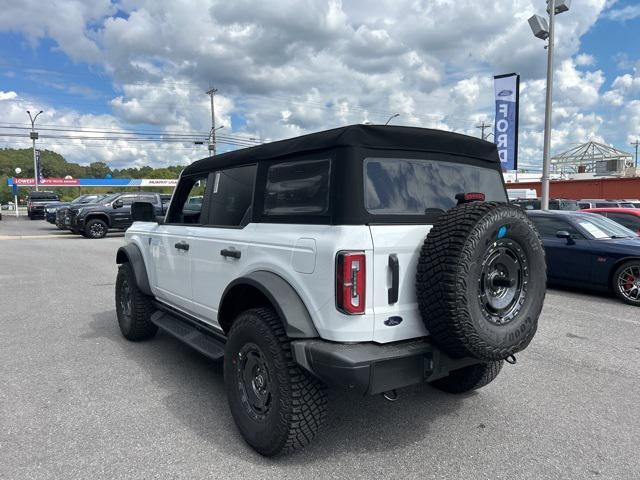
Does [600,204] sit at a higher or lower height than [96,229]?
higher

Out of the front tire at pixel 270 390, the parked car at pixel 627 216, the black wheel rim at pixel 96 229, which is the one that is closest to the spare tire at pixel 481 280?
the front tire at pixel 270 390

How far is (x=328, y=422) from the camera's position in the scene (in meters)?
3.23

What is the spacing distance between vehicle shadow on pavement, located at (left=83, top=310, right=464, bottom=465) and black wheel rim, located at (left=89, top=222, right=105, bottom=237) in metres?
15.7

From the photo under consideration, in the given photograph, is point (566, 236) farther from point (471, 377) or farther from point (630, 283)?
point (471, 377)

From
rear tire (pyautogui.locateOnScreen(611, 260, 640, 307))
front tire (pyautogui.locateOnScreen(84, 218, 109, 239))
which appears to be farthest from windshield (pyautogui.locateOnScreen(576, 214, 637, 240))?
front tire (pyautogui.locateOnScreen(84, 218, 109, 239))

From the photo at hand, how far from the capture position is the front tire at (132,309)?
484cm

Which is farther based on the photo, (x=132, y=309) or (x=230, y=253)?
(x=132, y=309)

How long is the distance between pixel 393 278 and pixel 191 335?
207 cm

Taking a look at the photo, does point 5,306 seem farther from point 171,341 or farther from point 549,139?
point 549,139

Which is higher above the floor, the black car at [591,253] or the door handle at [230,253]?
the door handle at [230,253]

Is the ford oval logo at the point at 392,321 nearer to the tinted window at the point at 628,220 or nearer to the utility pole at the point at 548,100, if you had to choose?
the tinted window at the point at 628,220

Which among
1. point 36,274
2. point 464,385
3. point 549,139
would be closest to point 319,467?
point 464,385

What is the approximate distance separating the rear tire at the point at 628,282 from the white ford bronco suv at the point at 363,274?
5092mm

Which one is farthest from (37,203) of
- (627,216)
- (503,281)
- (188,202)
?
(503,281)
